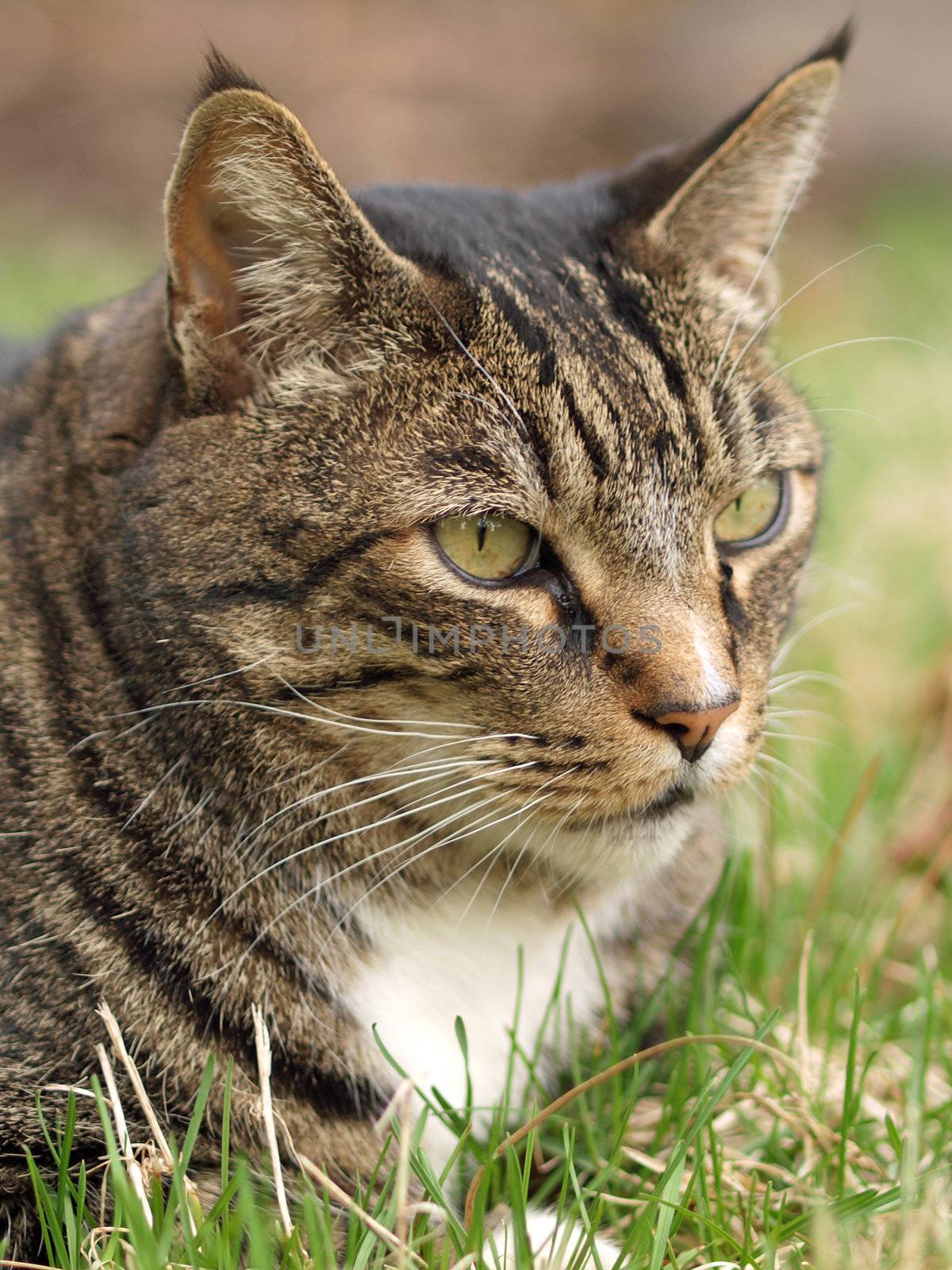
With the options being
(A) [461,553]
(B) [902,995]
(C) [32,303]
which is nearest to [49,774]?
(A) [461,553]

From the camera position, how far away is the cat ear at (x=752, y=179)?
197 centimetres

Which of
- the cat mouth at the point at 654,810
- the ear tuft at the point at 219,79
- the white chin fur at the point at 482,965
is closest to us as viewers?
the ear tuft at the point at 219,79

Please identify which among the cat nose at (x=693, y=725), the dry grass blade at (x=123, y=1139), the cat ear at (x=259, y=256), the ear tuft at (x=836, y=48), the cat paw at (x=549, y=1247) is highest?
the ear tuft at (x=836, y=48)

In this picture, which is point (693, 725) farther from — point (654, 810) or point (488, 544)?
point (488, 544)

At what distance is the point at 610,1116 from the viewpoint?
1975 mm

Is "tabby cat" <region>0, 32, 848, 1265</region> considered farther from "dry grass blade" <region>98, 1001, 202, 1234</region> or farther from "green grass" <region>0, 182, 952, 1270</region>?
"green grass" <region>0, 182, 952, 1270</region>

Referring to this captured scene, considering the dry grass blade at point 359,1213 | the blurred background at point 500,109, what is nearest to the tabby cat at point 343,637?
the dry grass blade at point 359,1213

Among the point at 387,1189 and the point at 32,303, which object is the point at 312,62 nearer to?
the point at 32,303

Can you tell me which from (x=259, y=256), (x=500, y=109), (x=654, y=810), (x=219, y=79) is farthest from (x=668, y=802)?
(x=500, y=109)

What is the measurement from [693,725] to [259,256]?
887 millimetres

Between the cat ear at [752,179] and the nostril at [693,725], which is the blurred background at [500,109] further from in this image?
the nostril at [693,725]

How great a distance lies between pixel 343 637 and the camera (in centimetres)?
171

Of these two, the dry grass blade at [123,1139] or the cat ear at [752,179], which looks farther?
the cat ear at [752,179]

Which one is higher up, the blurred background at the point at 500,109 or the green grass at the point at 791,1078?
the blurred background at the point at 500,109
